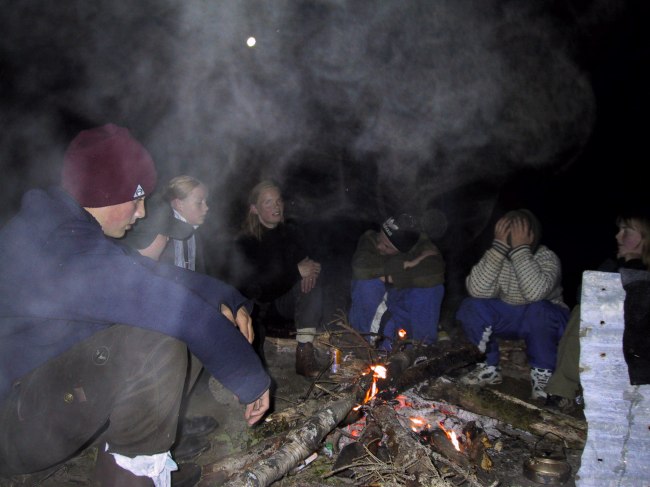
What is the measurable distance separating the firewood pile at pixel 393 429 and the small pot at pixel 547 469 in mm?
165

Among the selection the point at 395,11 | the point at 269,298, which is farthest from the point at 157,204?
the point at 395,11

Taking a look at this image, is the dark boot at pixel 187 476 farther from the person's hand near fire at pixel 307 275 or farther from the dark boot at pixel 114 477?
the person's hand near fire at pixel 307 275

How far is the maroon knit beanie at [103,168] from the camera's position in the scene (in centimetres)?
180

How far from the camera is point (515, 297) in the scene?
13.2 feet

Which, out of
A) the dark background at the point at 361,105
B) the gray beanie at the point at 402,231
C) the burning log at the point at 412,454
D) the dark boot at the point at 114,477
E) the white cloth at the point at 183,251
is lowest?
the burning log at the point at 412,454

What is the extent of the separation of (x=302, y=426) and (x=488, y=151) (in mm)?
5594

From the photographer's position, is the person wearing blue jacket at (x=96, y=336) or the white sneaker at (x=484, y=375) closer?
the person wearing blue jacket at (x=96, y=336)

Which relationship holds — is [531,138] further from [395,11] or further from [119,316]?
[119,316]

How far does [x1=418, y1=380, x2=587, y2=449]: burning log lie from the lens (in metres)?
2.96

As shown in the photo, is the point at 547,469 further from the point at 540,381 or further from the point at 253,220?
the point at 253,220

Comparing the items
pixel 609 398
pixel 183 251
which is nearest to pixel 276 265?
pixel 183 251

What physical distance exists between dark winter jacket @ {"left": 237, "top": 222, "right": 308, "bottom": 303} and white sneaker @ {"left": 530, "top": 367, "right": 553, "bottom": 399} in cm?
244

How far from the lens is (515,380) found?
4.26m

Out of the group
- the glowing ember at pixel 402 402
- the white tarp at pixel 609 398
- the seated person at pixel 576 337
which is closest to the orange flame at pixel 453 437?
the glowing ember at pixel 402 402
